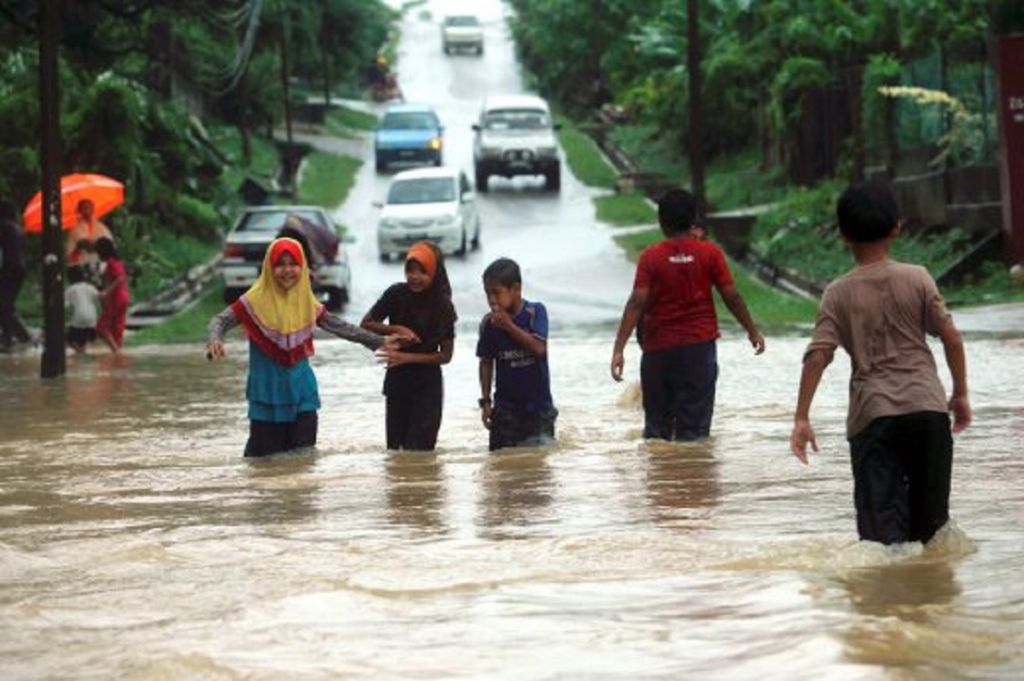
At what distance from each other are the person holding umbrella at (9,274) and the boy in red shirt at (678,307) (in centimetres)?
1592

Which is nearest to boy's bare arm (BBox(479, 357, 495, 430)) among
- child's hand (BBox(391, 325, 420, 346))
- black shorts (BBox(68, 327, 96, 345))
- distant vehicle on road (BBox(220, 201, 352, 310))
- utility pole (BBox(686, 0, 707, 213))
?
child's hand (BBox(391, 325, 420, 346))

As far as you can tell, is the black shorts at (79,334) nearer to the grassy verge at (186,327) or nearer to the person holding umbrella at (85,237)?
the person holding umbrella at (85,237)

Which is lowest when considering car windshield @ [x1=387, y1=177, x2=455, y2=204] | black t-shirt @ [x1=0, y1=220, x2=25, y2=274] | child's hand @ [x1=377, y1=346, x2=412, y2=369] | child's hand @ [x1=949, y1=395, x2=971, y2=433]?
child's hand @ [x1=949, y1=395, x2=971, y2=433]

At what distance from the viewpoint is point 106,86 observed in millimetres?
39094

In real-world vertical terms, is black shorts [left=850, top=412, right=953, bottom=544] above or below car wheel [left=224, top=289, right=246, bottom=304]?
below

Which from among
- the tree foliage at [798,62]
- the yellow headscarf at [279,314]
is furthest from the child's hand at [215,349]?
the tree foliage at [798,62]

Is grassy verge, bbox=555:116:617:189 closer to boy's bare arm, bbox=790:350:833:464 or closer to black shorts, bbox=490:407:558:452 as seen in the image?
black shorts, bbox=490:407:558:452

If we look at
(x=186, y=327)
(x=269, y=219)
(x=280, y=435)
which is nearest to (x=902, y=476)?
(x=280, y=435)

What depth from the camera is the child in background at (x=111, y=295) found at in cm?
2745

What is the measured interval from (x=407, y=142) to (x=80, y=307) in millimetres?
36711

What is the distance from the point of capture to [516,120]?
58.7m

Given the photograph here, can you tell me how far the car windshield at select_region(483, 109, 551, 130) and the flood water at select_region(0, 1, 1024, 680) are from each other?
128 ft

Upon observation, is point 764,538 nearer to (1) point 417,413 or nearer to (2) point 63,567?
(2) point 63,567

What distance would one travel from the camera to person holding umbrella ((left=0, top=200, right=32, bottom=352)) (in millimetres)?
28516
